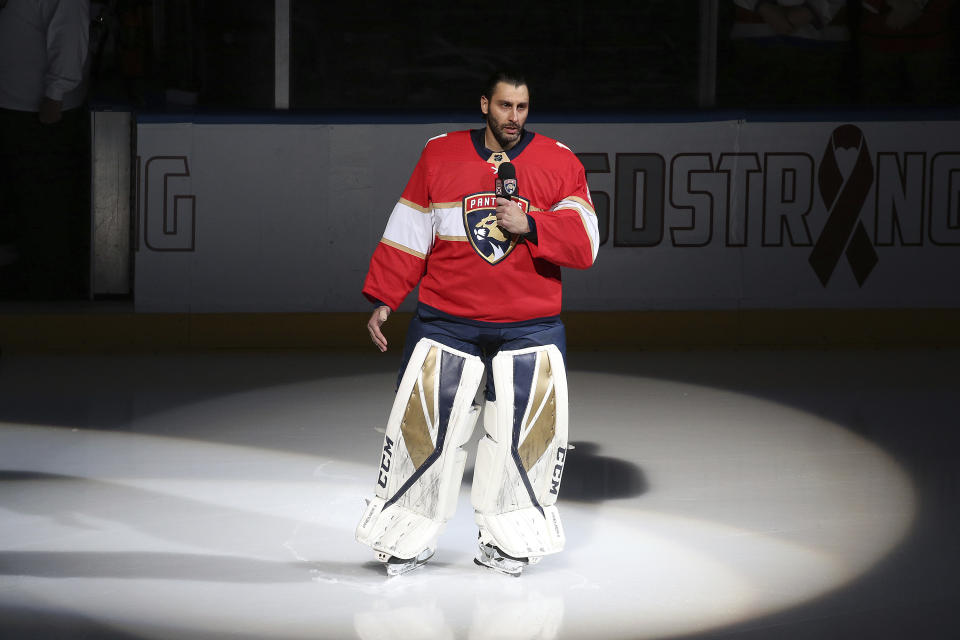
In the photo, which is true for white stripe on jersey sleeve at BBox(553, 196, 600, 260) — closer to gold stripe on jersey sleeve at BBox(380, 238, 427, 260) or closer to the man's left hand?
the man's left hand

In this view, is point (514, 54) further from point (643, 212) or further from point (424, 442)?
point (424, 442)

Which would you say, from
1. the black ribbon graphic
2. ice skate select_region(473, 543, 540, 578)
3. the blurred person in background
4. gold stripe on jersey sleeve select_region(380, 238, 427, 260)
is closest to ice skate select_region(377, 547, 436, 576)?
ice skate select_region(473, 543, 540, 578)

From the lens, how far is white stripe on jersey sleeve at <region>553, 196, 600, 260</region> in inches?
157

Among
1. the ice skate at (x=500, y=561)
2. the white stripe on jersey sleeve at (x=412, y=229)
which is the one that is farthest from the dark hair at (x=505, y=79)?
the ice skate at (x=500, y=561)

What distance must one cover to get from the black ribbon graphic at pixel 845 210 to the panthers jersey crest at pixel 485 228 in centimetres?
479

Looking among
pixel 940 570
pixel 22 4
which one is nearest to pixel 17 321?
pixel 22 4

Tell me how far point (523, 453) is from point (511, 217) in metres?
0.72

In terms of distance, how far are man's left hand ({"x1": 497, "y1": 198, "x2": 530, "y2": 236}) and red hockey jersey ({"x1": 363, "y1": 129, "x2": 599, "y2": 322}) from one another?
8 centimetres

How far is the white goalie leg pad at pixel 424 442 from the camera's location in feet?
13.1

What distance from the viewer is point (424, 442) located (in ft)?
13.2

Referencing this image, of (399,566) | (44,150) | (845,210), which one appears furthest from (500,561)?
(44,150)

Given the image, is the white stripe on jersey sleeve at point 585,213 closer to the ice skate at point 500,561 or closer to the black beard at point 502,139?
the black beard at point 502,139

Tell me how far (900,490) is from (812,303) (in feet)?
11.0

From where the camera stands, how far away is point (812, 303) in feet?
27.6
